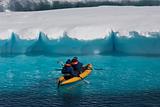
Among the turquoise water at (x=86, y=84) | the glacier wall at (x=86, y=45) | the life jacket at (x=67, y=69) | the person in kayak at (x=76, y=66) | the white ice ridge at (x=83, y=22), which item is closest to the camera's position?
the turquoise water at (x=86, y=84)

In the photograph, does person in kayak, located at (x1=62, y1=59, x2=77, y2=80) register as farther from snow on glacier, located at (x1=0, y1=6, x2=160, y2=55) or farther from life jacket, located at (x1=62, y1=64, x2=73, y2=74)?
snow on glacier, located at (x1=0, y1=6, x2=160, y2=55)

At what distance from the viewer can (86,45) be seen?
61.9ft

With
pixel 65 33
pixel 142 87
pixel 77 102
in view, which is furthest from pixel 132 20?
pixel 77 102

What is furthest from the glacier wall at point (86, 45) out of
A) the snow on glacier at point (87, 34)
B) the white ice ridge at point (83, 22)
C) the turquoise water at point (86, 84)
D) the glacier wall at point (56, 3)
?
the glacier wall at point (56, 3)

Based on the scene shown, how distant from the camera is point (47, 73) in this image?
54.0 ft

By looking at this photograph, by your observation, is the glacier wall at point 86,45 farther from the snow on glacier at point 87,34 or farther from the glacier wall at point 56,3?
the glacier wall at point 56,3

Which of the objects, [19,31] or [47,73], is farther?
[19,31]

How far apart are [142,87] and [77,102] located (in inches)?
93.7

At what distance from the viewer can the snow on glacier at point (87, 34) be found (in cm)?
1828

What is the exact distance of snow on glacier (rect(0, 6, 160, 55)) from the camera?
60.0 ft

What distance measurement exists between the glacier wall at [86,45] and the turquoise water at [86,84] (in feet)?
1.48

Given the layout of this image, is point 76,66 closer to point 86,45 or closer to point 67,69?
point 67,69

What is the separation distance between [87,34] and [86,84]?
4729 mm

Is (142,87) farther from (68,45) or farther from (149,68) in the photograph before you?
(68,45)
